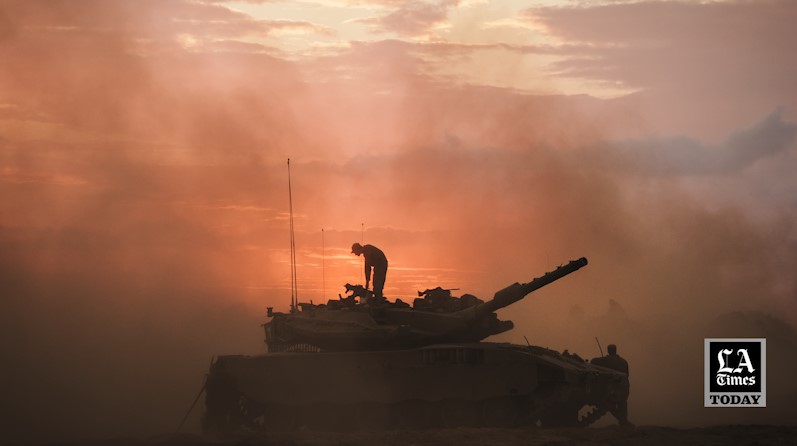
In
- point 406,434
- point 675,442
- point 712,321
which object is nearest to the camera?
point 675,442

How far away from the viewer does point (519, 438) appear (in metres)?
32.0

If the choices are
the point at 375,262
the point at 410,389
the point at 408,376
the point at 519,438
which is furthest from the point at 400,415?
the point at 519,438

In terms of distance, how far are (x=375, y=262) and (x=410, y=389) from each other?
454 centimetres

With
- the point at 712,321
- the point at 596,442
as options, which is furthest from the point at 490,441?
the point at 712,321

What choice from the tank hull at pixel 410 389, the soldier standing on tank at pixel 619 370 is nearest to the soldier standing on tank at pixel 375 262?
the tank hull at pixel 410 389

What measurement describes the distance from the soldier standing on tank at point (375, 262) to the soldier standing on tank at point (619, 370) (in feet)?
22.5

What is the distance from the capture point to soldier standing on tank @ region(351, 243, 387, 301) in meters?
40.1

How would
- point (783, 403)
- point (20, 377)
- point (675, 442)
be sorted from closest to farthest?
1. point (675, 442)
2. point (783, 403)
3. point (20, 377)

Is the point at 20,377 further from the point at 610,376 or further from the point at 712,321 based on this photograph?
Answer: the point at 712,321

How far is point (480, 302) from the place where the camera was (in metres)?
39.3

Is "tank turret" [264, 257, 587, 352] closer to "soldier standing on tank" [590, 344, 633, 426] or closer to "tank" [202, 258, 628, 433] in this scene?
"tank" [202, 258, 628, 433]

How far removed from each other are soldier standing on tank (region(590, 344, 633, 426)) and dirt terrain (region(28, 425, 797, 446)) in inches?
149

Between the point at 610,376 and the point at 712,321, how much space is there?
24.7 meters

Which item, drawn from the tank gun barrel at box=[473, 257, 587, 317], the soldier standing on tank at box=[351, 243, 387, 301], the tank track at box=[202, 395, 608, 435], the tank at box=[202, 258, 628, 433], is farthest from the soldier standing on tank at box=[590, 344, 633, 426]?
the soldier standing on tank at box=[351, 243, 387, 301]
